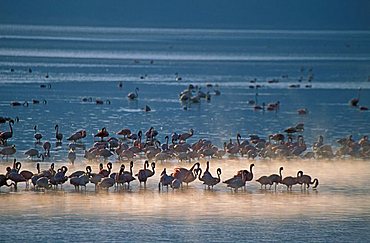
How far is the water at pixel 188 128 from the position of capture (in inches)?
483

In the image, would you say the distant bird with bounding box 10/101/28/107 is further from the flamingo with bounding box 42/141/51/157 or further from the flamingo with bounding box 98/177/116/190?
the flamingo with bounding box 98/177/116/190

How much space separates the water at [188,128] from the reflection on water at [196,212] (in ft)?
0.04

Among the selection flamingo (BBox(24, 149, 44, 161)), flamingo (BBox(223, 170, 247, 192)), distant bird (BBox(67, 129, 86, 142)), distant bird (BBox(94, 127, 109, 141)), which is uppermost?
distant bird (BBox(94, 127, 109, 141))

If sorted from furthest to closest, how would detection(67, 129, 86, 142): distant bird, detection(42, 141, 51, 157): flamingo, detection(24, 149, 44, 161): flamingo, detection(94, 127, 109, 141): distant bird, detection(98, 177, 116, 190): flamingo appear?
1. detection(94, 127, 109, 141): distant bird
2. detection(67, 129, 86, 142): distant bird
3. detection(42, 141, 51, 157): flamingo
4. detection(24, 149, 44, 161): flamingo
5. detection(98, 177, 116, 190): flamingo

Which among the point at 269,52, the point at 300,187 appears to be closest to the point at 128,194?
the point at 300,187

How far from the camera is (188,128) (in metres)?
21.5

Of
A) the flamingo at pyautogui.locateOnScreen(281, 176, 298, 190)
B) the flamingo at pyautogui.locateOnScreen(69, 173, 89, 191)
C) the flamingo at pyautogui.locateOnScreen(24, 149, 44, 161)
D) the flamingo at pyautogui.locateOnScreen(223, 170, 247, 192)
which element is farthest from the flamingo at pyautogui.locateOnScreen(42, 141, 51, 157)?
the flamingo at pyautogui.locateOnScreen(281, 176, 298, 190)

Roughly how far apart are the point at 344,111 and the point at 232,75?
1368 centimetres

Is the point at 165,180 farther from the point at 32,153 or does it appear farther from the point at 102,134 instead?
the point at 102,134

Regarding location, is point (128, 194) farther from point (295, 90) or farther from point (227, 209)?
point (295, 90)

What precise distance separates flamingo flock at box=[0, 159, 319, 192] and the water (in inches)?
5.7

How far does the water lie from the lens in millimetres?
12273

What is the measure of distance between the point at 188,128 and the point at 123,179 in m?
6.95

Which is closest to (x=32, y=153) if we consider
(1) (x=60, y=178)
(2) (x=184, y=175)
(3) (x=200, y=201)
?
(1) (x=60, y=178)
